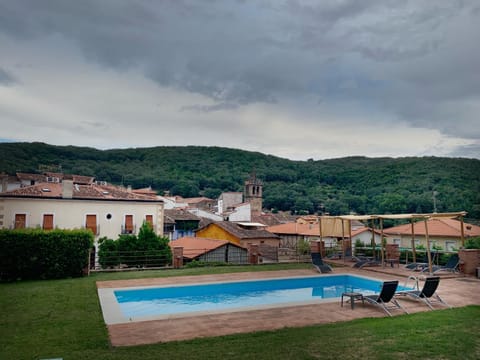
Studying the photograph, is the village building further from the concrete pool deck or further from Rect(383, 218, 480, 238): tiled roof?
Rect(383, 218, 480, 238): tiled roof

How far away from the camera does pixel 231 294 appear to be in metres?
13.7

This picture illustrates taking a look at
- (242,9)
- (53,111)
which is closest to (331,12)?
(242,9)

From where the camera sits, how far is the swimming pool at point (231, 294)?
1120 centimetres

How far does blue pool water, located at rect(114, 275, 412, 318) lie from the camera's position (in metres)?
11.7

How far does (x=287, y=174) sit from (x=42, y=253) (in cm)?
7383

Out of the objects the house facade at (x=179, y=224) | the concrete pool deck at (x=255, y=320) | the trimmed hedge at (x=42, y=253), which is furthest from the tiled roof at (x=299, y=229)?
the trimmed hedge at (x=42, y=253)

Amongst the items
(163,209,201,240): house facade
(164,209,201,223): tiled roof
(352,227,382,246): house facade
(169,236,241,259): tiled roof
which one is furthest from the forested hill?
(169,236,241,259): tiled roof

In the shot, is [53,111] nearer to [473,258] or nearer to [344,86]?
→ [344,86]

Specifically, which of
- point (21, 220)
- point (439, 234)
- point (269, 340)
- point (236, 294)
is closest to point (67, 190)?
point (21, 220)

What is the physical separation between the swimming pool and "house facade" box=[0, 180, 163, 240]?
15140 millimetres

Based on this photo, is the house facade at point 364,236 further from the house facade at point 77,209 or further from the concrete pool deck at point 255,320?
the concrete pool deck at point 255,320

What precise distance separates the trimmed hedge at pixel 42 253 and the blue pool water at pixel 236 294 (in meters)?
3.47

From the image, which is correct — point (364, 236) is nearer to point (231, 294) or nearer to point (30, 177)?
point (231, 294)

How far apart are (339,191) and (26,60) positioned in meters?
61.1
